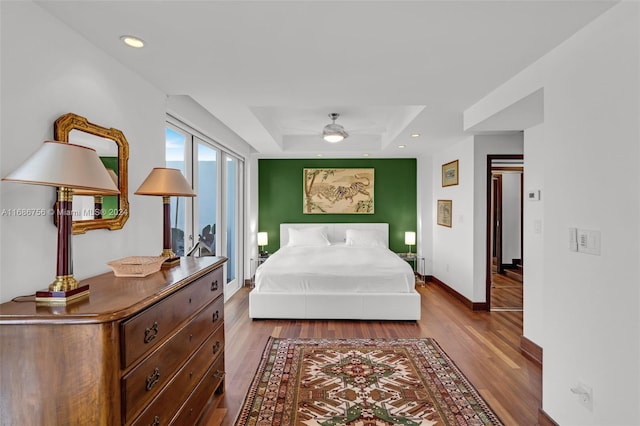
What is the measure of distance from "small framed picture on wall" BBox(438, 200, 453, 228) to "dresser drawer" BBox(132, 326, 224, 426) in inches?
156

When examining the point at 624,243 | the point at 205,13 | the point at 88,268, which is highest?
the point at 205,13

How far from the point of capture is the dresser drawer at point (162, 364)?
1.32m

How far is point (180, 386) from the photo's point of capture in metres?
1.76

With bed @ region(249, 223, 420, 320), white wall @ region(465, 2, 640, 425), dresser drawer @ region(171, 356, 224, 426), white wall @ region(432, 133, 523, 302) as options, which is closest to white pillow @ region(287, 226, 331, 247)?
bed @ region(249, 223, 420, 320)

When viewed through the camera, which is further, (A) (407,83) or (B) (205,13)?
(A) (407,83)

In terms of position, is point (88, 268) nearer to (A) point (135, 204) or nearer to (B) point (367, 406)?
(A) point (135, 204)

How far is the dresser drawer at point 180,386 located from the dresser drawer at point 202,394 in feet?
0.14

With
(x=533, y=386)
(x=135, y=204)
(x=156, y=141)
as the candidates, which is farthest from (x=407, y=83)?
(x=533, y=386)

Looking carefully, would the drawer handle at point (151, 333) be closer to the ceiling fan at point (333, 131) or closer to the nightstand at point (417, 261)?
the ceiling fan at point (333, 131)

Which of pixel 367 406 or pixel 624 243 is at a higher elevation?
pixel 624 243

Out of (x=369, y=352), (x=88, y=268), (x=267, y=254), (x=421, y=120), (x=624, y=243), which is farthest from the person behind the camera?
(x=267, y=254)

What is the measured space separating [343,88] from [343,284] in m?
2.30

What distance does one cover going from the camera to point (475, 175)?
4.36 meters

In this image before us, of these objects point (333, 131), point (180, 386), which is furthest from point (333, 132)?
point (180, 386)
